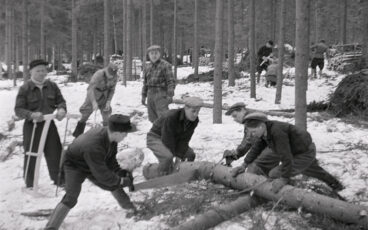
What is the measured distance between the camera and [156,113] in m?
9.14

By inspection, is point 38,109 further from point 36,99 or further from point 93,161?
point 93,161

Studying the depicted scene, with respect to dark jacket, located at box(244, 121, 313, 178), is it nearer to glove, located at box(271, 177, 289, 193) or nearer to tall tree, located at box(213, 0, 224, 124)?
glove, located at box(271, 177, 289, 193)

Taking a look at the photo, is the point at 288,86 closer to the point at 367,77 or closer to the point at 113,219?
the point at 367,77

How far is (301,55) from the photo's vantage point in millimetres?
7113

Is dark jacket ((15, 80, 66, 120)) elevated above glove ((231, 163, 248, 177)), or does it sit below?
above

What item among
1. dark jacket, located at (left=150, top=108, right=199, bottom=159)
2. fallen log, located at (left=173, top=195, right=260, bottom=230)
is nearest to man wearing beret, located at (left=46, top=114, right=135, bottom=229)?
fallen log, located at (left=173, top=195, right=260, bottom=230)

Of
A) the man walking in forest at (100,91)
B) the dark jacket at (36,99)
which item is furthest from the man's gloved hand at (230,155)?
the man walking in forest at (100,91)

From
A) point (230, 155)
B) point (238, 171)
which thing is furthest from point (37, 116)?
point (238, 171)

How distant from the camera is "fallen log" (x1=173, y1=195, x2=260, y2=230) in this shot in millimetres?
4734

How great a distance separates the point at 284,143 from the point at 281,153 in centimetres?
13

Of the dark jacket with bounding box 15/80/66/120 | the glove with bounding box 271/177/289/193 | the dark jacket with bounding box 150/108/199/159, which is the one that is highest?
the dark jacket with bounding box 15/80/66/120

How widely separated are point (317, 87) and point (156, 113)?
11.2m

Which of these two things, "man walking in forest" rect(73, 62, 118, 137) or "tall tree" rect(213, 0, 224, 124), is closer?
"man walking in forest" rect(73, 62, 118, 137)

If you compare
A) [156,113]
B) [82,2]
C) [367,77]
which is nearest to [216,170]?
[156,113]
